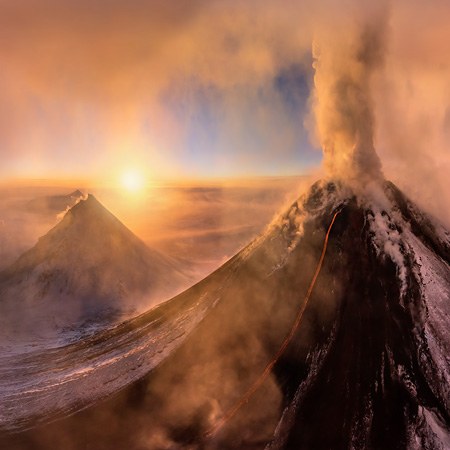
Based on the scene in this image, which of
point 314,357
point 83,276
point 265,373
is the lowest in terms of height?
point 265,373

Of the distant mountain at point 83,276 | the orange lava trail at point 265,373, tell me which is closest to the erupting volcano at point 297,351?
the orange lava trail at point 265,373

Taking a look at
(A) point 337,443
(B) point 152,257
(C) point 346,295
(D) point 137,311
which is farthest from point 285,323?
(B) point 152,257

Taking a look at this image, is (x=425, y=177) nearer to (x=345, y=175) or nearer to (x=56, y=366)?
(x=345, y=175)

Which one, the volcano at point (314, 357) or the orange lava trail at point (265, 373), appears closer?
the volcano at point (314, 357)

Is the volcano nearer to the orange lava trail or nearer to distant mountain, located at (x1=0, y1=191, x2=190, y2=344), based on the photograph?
the orange lava trail

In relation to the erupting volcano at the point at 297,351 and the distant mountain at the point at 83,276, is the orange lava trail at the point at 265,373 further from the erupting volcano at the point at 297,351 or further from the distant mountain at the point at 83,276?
the distant mountain at the point at 83,276

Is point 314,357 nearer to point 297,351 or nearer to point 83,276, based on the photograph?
point 297,351

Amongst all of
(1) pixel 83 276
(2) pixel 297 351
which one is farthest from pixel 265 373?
(1) pixel 83 276
